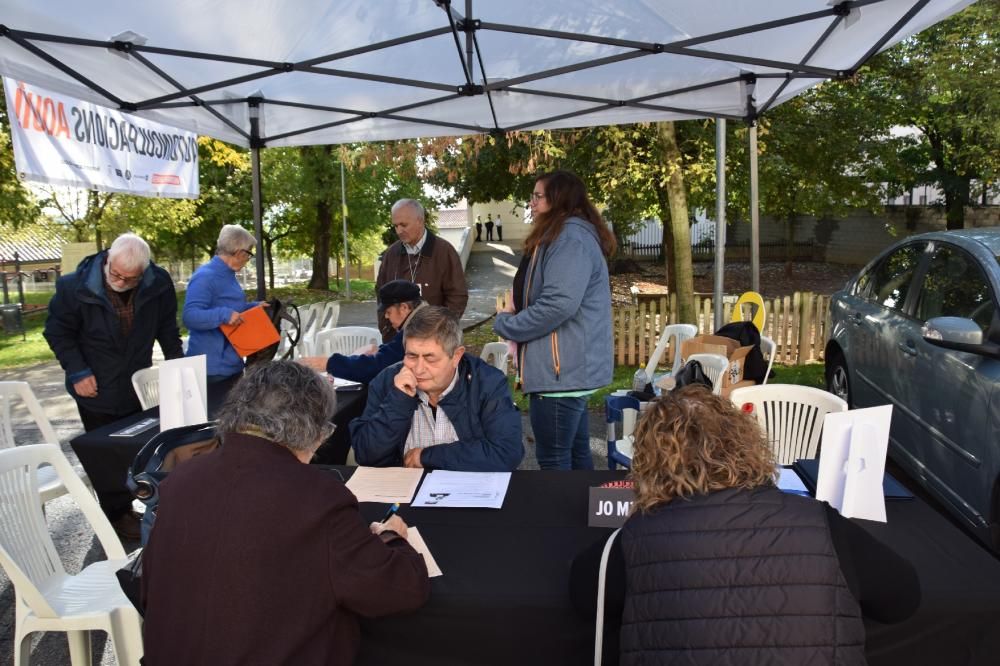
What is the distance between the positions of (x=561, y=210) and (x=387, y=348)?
129cm

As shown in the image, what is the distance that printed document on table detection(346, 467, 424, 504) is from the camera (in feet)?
8.77

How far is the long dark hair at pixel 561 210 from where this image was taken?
3.79m

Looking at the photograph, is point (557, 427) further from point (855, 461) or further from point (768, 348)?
point (768, 348)

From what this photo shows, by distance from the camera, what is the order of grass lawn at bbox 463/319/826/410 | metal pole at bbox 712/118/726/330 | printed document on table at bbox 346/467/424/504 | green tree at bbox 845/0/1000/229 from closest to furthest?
printed document on table at bbox 346/467/424/504 < metal pole at bbox 712/118/726/330 < grass lawn at bbox 463/319/826/410 < green tree at bbox 845/0/1000/229

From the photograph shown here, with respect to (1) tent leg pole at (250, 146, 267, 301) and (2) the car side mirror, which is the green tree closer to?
(2) the car side mirror

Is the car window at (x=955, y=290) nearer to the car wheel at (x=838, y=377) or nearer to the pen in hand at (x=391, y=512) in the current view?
the car wheel at (x=838, y=377)

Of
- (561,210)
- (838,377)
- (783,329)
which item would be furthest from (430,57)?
(783,329)

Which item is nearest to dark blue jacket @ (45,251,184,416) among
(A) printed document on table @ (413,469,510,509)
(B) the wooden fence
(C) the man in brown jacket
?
(C) the man in brown jacket

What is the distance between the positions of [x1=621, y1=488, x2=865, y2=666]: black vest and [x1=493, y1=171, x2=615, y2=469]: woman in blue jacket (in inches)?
84.2

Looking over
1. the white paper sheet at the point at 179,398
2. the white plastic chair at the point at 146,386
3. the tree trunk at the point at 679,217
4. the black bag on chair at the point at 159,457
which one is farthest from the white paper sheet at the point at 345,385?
the tree trunk at the point at 679,217

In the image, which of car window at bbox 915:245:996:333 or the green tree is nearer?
car window at bbox 915:245:996:333

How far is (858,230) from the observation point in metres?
26.4

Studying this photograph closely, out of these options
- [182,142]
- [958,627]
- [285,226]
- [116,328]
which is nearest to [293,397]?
[958,627]

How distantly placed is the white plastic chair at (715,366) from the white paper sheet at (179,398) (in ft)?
9.23
